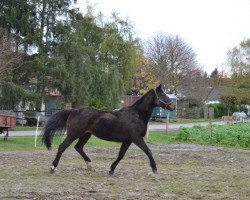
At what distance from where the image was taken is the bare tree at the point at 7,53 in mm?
32656

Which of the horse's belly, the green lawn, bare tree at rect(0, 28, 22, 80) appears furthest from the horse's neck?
bare tree at rect(0, 28, 22, 80)

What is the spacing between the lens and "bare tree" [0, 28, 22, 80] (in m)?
32.7

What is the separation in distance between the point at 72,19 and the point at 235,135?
19168 mm

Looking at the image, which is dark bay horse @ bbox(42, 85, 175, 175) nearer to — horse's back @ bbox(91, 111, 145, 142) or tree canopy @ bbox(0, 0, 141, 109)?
horse's back @ bbox(91, 111, 145, 142)

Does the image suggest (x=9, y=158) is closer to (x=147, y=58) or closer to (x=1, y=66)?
(x=1, y=66)

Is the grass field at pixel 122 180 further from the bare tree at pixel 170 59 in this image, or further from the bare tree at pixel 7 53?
the bare tree at pixel 170 59

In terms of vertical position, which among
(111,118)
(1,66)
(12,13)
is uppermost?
(12,13)

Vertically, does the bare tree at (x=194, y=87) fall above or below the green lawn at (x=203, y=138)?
above

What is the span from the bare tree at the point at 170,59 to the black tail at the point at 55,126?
59.4 metres

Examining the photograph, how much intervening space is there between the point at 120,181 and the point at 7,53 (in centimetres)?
2467

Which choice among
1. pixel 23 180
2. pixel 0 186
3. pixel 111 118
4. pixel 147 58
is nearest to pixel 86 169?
pixel 111 118

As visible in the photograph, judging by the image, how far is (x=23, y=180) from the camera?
10125mm

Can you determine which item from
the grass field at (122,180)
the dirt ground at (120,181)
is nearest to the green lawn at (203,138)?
the grass field at (122,180)

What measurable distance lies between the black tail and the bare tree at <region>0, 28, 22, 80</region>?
2095cm
